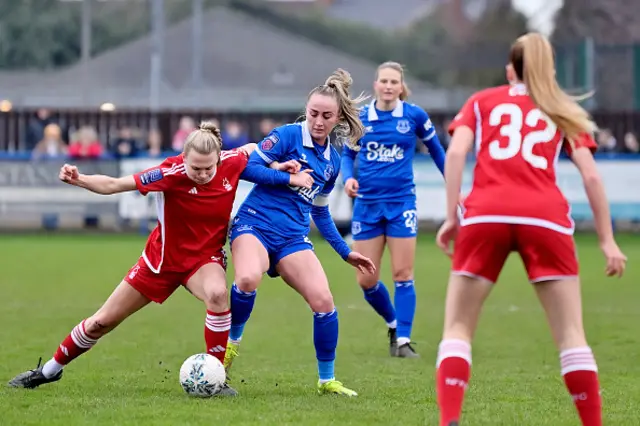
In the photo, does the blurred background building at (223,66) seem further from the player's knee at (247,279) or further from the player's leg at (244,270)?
the player's knee at (247,279)

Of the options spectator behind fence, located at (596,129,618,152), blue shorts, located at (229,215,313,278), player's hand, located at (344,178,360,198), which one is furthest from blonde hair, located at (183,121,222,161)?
spectator behind fence, located at (596,129,618,152)

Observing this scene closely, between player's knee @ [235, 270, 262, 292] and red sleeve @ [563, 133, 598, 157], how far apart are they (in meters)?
2.40

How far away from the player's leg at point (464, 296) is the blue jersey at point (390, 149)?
4.47m

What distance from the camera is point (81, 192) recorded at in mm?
22953

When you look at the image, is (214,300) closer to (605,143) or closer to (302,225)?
(302,225)

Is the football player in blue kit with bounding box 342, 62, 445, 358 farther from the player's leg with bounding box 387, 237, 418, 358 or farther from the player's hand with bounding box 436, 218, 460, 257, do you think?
the player's hand with bounding box 436, 218, 460, 257

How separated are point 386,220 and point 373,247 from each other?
251 millimetres

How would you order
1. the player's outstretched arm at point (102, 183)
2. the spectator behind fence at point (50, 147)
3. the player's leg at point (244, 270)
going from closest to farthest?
the player's outstretched arm at point (102, 183) → the player's leg at point (244, 270) → the spectator behind fence at point (50, 147)

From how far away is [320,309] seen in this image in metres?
7.55

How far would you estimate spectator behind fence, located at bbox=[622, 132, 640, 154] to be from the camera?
24.1 metres

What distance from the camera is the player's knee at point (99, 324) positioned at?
24.4 ft

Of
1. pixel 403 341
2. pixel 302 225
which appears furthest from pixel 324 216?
pixel 403 341

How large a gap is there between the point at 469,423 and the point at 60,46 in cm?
4286

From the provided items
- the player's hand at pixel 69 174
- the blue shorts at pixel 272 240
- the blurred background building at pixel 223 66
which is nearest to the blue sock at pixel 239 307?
the blue shorts at pixel 272 240
